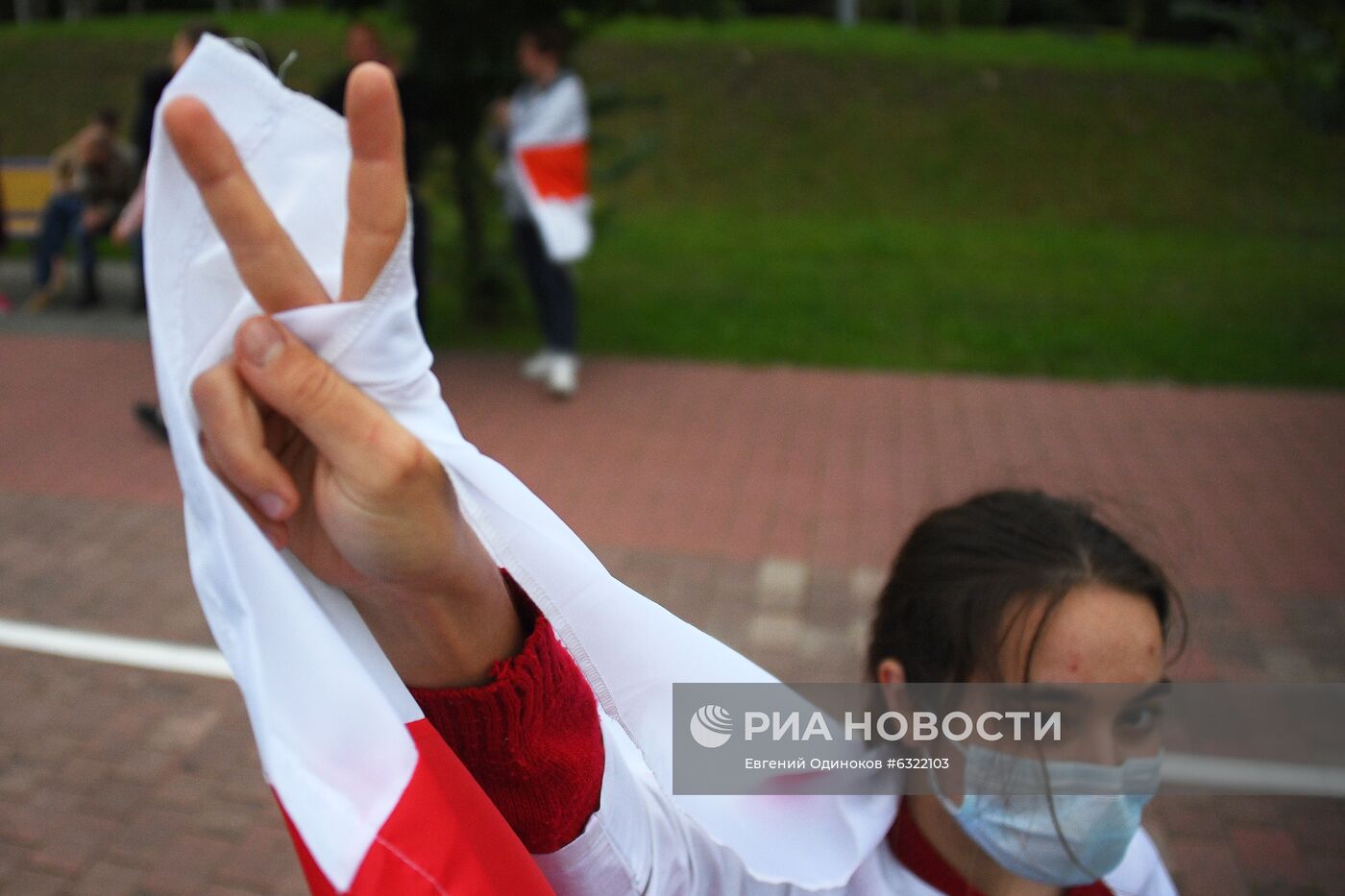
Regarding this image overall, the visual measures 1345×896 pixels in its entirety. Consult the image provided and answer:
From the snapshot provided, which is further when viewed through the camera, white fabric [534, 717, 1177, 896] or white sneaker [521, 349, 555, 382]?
white sneaker [521, 349, 555, 382]

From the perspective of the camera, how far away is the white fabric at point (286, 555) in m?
0.82

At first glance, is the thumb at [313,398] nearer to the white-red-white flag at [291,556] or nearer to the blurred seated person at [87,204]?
the white-red-white flag at [291,556]

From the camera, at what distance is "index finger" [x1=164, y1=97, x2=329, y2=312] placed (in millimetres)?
831

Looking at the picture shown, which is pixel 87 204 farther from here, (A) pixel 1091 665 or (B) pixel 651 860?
(A) pixel 1091 665

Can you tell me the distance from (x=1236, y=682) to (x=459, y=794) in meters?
3.47

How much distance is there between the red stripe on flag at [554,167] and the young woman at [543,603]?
203 inches

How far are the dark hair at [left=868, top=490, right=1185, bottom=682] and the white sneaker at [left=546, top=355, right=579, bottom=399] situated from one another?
4.90 meters

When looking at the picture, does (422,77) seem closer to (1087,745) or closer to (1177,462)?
(1177,462)

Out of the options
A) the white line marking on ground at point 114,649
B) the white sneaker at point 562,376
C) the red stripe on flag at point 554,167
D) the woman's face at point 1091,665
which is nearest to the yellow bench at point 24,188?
the red stripe on flag at point 554,167

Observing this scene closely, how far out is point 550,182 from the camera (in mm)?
6414

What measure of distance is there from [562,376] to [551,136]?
1.37 m

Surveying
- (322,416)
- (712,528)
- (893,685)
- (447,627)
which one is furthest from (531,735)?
(712,528)

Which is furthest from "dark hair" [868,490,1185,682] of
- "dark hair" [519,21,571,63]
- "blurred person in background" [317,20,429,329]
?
"dark hair" [519,21,571,63]

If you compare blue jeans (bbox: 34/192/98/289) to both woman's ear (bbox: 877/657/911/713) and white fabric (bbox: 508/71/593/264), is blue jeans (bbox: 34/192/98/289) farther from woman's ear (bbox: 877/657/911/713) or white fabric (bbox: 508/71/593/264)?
woman's ear (bbox: 877/657/911/713)
